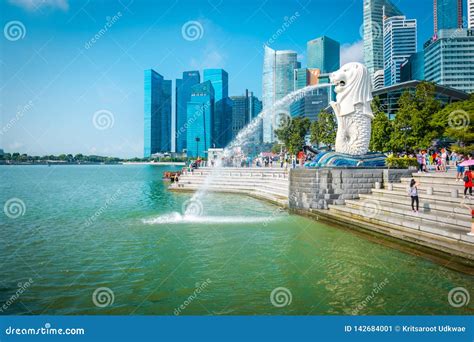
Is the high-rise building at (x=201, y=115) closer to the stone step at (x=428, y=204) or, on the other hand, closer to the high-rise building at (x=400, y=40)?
the high-rise building at (x=400, y=40)

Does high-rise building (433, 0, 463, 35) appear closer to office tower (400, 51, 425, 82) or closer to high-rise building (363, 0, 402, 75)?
high-rise building (363, 0, 402, 75)

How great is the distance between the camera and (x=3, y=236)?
15.5 m

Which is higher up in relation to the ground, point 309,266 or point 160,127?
point 160,127

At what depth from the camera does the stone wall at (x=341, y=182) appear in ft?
63.2

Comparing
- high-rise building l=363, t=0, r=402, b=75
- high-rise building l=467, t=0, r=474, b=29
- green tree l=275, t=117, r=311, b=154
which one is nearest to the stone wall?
green tree l=275, t=117, r=311, b=154

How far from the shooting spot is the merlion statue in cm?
2048

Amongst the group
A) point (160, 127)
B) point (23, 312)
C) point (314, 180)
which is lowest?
point (23, 312)

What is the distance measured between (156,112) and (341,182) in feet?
367

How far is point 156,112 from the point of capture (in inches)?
4897

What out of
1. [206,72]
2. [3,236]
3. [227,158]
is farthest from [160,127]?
[3,236]

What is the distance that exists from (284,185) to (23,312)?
73.7ft

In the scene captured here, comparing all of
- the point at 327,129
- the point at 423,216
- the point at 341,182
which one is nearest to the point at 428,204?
the point at 423,216

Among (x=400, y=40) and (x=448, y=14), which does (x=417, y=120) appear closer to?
(x=400, y=40)

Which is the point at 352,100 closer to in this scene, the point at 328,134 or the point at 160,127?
the point at 328,134
